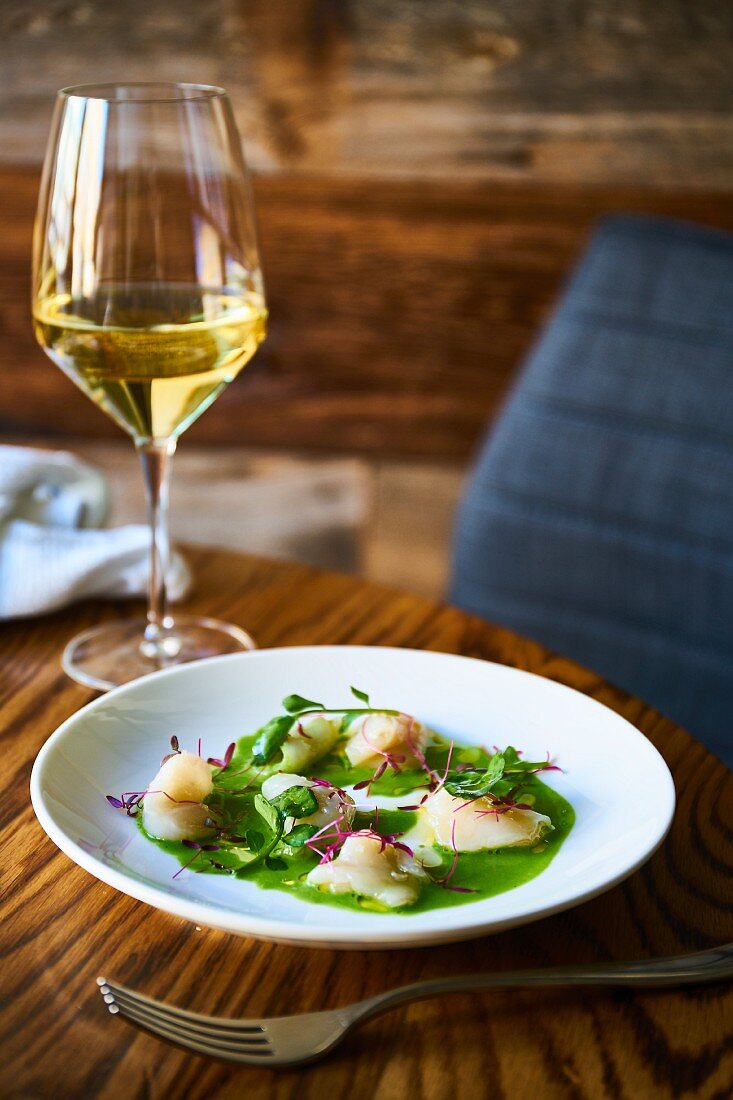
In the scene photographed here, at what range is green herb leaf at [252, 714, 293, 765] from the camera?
2.08 ft

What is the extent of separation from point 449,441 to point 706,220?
1.91 feet

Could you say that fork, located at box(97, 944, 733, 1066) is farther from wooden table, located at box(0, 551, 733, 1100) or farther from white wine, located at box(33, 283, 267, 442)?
white wine, located at box(33, 283, 267, 442)

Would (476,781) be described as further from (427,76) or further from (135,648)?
(427,76)

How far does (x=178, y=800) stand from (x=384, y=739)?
127 millimetres

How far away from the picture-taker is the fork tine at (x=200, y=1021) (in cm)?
45

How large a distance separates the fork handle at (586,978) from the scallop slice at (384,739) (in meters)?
0.17

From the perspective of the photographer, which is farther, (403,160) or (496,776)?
(403,160)

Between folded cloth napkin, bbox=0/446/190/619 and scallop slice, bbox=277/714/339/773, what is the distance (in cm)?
32

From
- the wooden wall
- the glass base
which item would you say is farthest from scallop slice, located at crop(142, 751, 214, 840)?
the wooden wall

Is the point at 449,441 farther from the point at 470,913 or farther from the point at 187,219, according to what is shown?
the point at 470,913

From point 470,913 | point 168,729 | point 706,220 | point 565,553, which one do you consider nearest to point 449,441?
point 706,220

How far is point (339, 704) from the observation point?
722mm

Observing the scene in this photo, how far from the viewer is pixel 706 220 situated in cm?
199

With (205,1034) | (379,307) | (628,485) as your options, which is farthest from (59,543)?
(379,307)
